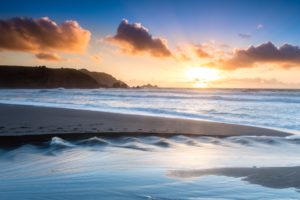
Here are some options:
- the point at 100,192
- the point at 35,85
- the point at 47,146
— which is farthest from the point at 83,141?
the point at 35,85

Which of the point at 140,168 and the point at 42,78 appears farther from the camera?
the point at 42,78

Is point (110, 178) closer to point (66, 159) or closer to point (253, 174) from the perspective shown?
point (66, 159)

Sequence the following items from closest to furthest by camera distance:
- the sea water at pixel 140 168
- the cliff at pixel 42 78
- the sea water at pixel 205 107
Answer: the sea water at pixel 140 168, the sea water at pixel 205 107, the cliff at pixel 42 78

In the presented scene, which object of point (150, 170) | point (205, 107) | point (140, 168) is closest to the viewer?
point (150, 170)

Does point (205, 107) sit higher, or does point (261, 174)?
point (205, 107)

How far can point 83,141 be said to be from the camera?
26.1 feet

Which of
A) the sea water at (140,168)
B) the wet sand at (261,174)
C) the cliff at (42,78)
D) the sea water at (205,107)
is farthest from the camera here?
the cliff at (42,78)

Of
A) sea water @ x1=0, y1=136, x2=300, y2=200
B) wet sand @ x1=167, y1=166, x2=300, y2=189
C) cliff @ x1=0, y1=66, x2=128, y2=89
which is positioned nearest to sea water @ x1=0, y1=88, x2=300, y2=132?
sea water @ x1=0, y1=136, x2=300, y2=200

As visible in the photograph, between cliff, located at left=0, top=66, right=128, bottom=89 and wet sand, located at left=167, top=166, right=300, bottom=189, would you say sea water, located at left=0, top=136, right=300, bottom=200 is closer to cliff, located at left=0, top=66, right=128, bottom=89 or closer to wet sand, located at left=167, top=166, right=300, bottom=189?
wet sand, located at left=167, top=166, right=300, bottom=189

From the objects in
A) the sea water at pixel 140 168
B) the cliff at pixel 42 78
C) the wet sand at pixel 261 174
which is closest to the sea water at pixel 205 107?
the sea water at pixel 140 168

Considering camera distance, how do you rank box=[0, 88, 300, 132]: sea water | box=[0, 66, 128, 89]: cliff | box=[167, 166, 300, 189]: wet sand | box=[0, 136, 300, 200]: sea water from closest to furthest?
box=[0, 136, 300, 200]: sea water, box=[167, 166, 300, 189]: wet sand, box=[0, 88, 300, 132]: sea water, box=[0, 66, 128, 89]: cliff

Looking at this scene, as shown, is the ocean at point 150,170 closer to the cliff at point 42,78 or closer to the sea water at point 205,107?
the sea water at point 205,107

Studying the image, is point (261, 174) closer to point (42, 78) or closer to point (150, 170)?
point (150, 170)

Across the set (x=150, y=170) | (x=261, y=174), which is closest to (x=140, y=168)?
(x=150, y=170)
